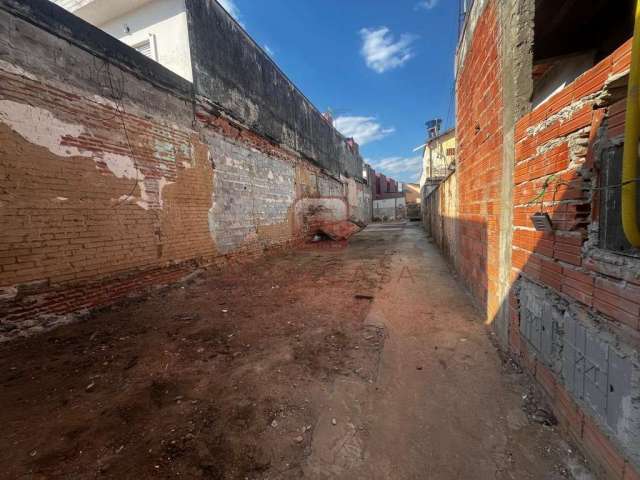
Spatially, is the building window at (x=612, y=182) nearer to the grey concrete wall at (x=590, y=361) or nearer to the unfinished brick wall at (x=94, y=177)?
the grey concrete wall at (x=590, y=361)

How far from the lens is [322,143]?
44.0 feet

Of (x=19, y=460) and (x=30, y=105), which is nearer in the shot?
(x=19, y=460)

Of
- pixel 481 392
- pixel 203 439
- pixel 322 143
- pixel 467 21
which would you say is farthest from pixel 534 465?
pixel 322 143

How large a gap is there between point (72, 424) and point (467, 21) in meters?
6.18

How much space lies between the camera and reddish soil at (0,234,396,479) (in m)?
1.49

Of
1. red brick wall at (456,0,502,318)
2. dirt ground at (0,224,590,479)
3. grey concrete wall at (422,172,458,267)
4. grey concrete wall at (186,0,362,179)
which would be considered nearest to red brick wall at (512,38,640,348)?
red brick wall at (456,0,502,318)

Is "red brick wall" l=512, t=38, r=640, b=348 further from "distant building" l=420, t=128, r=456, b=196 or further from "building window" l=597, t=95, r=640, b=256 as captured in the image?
"distant building" l=420, t=128, r=456, b=196

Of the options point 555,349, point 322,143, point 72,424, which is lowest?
point 72,424

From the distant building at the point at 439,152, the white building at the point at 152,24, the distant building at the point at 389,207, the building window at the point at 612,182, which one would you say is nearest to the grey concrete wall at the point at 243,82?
the white building at the point at 152,24

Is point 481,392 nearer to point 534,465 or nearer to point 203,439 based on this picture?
point 534,465

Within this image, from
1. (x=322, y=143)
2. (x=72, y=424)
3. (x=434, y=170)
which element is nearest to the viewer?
(x=72, y=424)

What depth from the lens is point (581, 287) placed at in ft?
4.64

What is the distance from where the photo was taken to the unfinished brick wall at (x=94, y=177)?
2846mm

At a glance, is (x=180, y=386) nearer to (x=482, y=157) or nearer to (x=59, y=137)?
(x=59, y=137)
